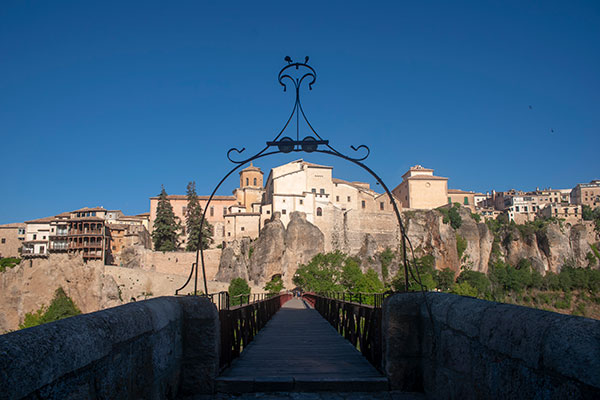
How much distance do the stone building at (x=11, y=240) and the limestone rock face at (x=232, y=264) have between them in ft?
112

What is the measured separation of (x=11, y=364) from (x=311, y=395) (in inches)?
141

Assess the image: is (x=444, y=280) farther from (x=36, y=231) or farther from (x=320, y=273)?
(x=36, y=231)

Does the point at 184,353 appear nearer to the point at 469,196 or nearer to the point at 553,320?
the point at 553,320

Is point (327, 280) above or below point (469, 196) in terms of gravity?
below

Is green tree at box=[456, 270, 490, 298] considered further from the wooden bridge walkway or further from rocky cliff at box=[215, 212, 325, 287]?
the wooden bridge walkway

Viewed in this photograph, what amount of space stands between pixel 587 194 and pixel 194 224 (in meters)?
93.0

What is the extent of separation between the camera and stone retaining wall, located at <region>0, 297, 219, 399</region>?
2293 mm

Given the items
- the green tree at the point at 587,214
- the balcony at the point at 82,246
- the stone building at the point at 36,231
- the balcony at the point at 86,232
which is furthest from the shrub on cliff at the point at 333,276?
the green tree at the point at 587,214

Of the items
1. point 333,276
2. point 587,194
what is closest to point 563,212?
point 587,194

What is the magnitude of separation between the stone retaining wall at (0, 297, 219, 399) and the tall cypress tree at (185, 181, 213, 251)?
2223 inches

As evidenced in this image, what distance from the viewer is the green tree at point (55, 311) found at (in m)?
52.9

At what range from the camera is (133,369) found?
368 centimetres

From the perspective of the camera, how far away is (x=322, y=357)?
718 cm

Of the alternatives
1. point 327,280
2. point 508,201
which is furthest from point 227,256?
point 508,201
